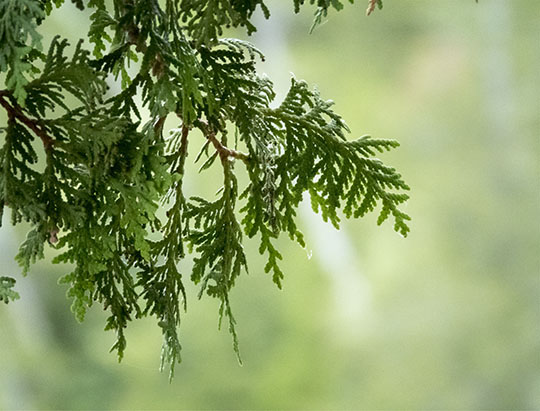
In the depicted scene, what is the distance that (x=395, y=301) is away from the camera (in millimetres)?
3209

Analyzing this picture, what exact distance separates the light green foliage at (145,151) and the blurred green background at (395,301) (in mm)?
2519

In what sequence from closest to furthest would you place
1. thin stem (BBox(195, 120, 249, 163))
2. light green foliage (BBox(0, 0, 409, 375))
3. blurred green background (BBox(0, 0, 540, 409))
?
light green foliage (BBox(0, 0, 409, 375)), thin stem (BBox(195, 120, 249, 163)), blurred green background (BBox(0, 0, 540, 409))

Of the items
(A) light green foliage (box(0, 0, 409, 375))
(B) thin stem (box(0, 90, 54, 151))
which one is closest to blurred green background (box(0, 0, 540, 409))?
(A) light green foliage (box(0, 0, 409, 375))

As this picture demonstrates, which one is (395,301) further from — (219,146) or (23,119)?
(23,119)

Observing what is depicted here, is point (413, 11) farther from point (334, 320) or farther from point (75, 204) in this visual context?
point (75, 204)

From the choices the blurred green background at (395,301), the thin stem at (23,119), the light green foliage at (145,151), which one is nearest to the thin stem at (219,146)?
the light green foliage at (145,151)

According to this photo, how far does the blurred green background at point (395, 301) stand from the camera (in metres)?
3.02

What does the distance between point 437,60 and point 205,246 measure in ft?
11.8

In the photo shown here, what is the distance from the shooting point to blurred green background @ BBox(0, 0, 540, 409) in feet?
9.92

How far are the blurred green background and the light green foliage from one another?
2.52m

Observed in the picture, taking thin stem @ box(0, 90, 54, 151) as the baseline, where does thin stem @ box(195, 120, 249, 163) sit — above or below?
above

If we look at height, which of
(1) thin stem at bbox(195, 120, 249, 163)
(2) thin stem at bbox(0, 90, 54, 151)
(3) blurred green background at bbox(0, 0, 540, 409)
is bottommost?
(2) thin stem at bbox(0, 90, 54, 151)

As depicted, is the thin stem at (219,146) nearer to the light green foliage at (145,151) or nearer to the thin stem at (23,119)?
the light green foliage at (145,151)

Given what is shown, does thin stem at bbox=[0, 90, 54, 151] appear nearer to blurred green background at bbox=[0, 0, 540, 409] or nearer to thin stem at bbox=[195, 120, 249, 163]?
thin stem at bbox=[195, 120, 249, 163]
